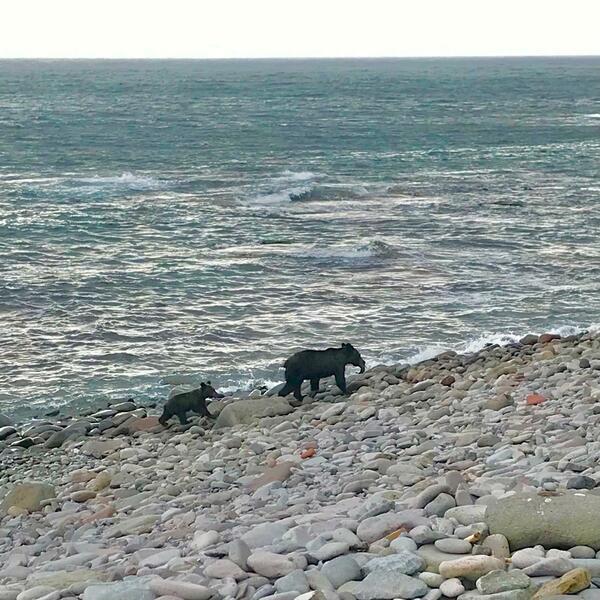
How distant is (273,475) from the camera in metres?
9.05

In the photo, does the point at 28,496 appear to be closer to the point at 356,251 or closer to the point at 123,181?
the point at 356,251

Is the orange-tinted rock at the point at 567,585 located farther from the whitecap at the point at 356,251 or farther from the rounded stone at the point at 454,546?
the whitecap at the point at 356,251

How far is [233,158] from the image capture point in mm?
44219

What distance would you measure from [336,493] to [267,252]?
1659 cm

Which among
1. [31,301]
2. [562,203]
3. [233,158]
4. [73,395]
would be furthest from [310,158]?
[73,395]

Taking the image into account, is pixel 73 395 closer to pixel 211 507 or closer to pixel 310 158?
pixel 211 507

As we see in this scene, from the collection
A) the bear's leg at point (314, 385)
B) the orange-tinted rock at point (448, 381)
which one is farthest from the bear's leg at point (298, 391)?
the orange-tinted rock at point (448, 381)

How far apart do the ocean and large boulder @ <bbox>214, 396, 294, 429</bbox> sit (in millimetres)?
2776

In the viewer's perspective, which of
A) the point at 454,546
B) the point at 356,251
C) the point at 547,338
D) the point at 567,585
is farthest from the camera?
the point at 356,251

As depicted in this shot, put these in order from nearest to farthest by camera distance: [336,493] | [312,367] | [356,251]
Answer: [336,493] → [312,367] → [356,251]

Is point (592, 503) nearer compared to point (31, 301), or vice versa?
point (592, 503)

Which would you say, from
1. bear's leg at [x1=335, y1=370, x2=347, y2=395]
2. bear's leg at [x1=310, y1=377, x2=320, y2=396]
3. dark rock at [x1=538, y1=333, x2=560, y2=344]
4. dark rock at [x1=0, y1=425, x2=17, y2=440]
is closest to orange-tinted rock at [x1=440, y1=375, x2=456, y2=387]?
bear's leg at [x1=335, y1=370, x2=347, y2=395]

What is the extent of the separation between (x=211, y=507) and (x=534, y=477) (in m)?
2.76

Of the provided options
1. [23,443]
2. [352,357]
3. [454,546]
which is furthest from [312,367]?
[454,546]
